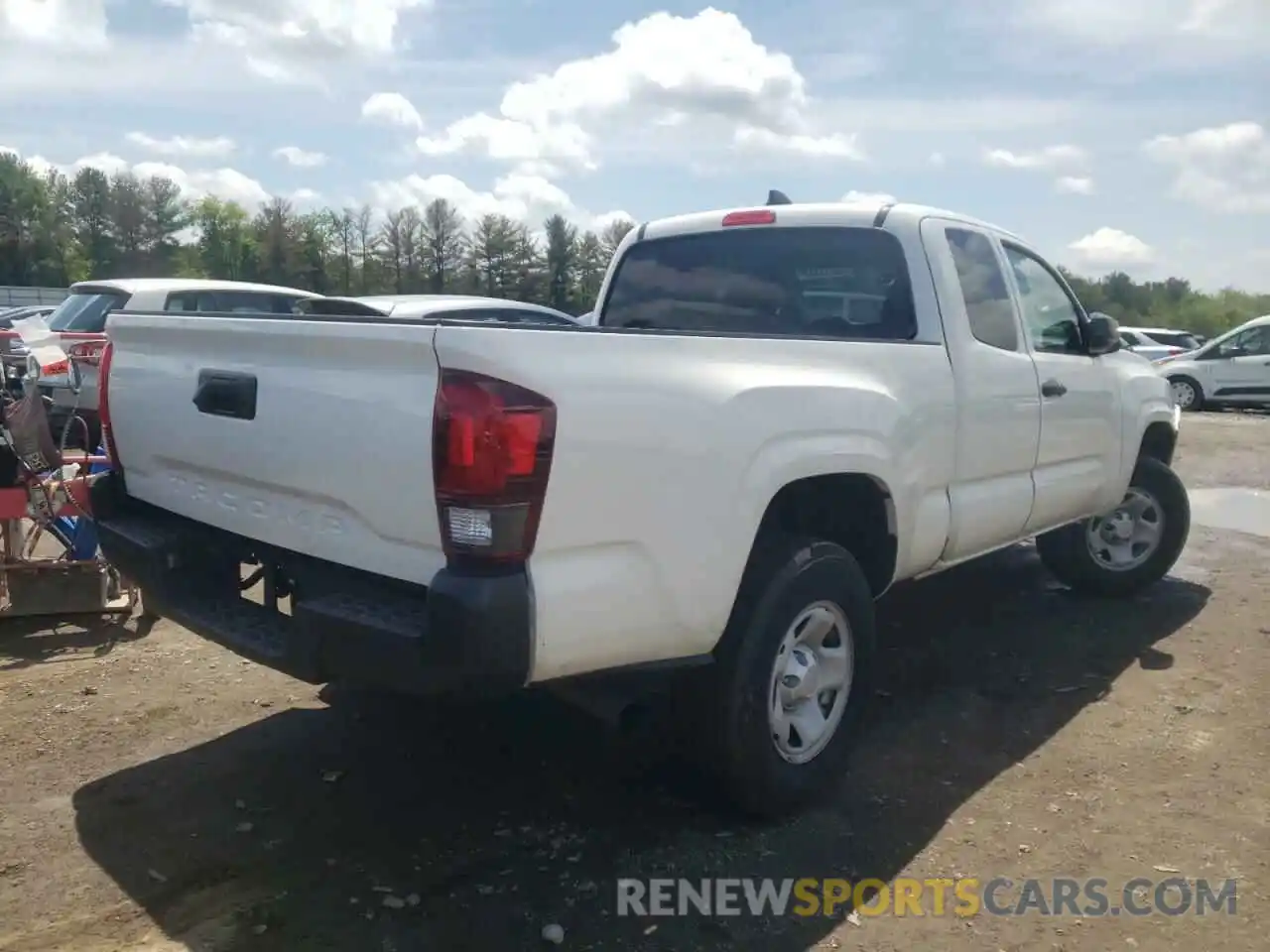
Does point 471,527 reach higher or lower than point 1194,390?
higher

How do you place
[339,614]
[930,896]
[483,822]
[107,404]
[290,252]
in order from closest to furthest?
1. [339,614]
2. [930,896]
3. [483,822]
4. [107,404]
5. [290,252]

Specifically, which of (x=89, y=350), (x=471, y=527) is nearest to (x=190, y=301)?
(x=89, y=350)

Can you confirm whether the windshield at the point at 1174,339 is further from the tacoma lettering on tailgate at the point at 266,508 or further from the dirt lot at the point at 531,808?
the tacoma lettering on tailgate at the point at 266,508

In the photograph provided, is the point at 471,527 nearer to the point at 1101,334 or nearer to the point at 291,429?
the point at 291,429

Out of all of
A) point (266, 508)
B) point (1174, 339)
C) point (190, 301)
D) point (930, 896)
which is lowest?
point (930, 896)

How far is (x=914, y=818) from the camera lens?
11.6 feet

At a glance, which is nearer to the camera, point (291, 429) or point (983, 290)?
point (291, 429)

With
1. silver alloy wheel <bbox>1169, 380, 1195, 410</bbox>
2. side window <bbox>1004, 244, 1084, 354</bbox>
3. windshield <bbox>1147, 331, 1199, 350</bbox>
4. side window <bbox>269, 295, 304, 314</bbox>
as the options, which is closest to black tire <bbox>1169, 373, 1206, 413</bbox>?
silver alloy wheel <bbox>1169, 380, 1195, 410</bbox>

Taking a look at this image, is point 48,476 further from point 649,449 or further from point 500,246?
point 500,246

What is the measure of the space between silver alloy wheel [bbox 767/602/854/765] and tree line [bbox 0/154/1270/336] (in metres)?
20.3

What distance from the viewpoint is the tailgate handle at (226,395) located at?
121 inches

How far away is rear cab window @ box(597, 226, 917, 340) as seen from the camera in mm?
4375

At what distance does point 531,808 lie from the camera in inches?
138

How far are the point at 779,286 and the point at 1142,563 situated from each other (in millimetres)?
3075
